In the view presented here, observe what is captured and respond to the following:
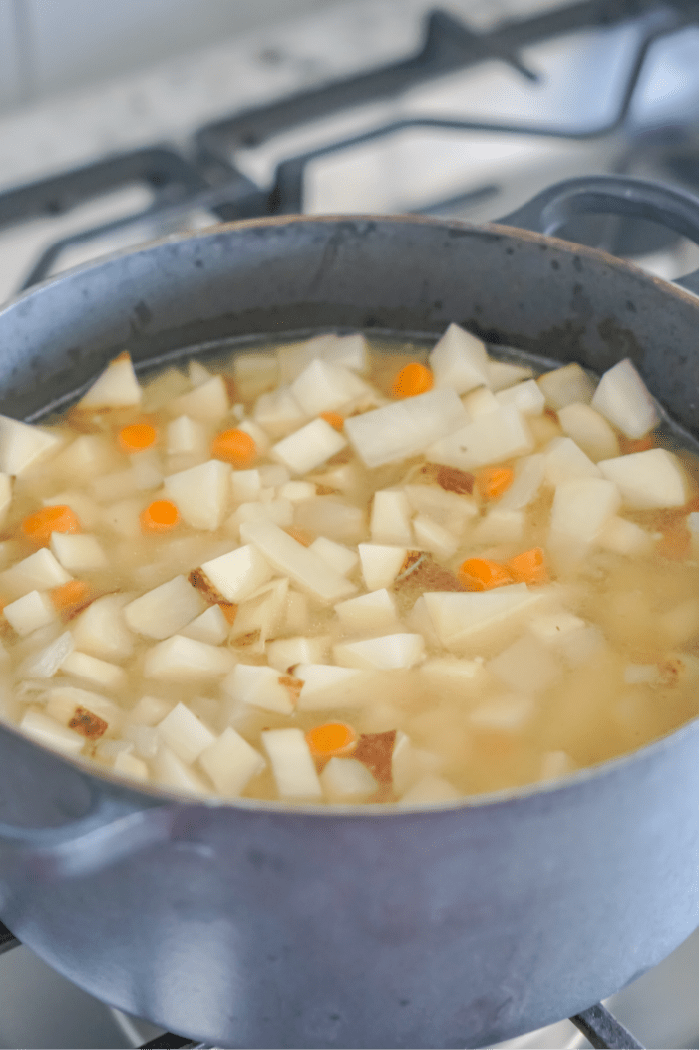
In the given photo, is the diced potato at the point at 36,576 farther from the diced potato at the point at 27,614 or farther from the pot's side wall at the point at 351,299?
the pot's side wall at the point at 351,299

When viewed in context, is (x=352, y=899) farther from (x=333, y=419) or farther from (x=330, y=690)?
(x=333, y=419)

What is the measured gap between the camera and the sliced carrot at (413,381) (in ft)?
4.18

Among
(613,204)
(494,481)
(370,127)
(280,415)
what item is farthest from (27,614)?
(370,127)

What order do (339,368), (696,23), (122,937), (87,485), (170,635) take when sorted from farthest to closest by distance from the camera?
1. (696,23)
2. (339,368)
3. (87,485)
4. (170,635)
5. (122,937)

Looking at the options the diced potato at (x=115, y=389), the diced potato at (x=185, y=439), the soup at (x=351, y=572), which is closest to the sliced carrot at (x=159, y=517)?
the soup at (x=351, y=572)

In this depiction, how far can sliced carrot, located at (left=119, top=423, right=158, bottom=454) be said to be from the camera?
122 centimetres

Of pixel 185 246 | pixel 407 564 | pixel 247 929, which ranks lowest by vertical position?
pixel 247 929

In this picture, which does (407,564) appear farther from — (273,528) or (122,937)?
(122,937)

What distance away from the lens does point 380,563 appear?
105cm

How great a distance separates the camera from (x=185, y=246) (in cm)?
124

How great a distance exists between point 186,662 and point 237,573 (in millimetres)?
115

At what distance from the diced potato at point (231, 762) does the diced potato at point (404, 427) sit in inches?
16.4

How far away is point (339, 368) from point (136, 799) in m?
0.76

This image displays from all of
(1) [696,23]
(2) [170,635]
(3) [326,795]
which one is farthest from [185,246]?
(1) [696,23]
